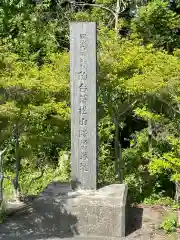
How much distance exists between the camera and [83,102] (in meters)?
6.71

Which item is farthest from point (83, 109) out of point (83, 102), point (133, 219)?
point (133, 219)

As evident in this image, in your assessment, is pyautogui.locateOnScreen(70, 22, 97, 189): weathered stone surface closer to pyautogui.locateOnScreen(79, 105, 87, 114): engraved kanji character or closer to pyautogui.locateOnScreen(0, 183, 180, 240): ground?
pyautogui.locateOnScreen(79, 105, 87, 114): engraved kanji character

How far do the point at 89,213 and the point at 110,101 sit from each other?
12.9 ft

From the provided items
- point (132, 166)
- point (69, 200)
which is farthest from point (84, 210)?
point (132, 166)

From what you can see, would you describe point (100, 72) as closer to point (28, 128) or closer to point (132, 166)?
point (28, 128)

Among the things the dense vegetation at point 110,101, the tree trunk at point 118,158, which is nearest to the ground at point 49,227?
the dense vegetation at point 110,101

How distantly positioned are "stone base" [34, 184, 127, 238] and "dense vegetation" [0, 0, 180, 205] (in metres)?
1.58

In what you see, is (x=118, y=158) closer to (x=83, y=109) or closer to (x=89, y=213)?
(x=83, y=109)

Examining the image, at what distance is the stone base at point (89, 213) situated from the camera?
20.7 ft

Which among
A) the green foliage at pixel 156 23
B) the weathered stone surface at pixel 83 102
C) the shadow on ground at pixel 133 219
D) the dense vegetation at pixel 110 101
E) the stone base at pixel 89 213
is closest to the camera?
the stone base at pixel 89 213

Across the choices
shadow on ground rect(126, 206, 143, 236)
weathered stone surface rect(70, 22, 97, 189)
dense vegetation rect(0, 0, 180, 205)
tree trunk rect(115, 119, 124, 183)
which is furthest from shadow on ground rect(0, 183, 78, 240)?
tree trunk rect(115, 119, 124, 183)

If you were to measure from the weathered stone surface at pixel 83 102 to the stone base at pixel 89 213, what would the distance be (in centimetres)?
47

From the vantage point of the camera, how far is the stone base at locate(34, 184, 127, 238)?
6304mm

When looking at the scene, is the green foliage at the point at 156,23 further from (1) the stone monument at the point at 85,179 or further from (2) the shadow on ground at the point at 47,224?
(2) the shadow on ground at the point at 47,224
